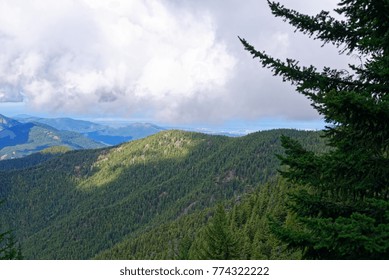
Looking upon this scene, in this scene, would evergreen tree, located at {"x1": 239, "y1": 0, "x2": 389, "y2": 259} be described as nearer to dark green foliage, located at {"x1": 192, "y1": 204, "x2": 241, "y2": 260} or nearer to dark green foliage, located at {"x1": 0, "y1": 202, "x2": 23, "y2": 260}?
dark green foliage, located at {"x1": 0, "y1": 202, "x2": 23, "y2": 260}

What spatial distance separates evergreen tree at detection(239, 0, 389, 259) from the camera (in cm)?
Result: 739

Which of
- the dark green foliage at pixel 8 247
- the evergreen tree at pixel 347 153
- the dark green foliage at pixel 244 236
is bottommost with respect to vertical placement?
the dark green foliage at pixel 244 236

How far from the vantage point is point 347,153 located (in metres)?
9.10

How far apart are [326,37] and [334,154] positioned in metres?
3.87

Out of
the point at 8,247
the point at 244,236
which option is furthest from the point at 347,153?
the point at 244,236

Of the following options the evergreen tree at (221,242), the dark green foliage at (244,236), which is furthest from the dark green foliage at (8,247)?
the evergreen tree at (221,242)

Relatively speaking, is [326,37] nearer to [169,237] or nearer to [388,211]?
[388,211]

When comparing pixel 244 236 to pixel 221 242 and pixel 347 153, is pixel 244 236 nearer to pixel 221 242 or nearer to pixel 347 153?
pixel 221 242

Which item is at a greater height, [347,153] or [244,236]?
[347,153]

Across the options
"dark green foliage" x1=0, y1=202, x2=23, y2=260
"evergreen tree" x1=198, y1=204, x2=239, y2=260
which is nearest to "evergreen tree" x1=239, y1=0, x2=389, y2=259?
"dark green foliage" x1=0, y1=202, x2=23, y2=260

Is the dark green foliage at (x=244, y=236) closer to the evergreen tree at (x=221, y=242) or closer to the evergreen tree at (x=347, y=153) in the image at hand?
the evergreen tree at (x=221, y=242)

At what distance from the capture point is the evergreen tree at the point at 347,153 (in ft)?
24.3
